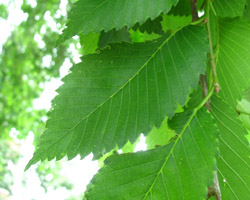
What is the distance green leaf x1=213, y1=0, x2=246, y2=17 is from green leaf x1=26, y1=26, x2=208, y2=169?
169 millimetres

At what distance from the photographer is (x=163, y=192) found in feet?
1.56

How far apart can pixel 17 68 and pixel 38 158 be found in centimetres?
370

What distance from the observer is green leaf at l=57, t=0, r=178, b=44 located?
54cm

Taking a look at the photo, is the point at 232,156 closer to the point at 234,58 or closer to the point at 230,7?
the point at 234,58

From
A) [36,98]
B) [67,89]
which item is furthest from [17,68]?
[67,89]

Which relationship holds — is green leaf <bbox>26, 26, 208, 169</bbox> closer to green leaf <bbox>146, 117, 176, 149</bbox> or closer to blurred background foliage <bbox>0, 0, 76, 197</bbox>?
green leaf <bbox>146, 117, 176, 149</bbox>

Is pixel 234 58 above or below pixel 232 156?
above

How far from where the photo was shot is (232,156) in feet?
1.78

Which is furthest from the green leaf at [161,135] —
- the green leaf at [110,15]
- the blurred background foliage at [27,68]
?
the blurred background foliage at [27,68]

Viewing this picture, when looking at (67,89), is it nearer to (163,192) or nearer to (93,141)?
(93,141)

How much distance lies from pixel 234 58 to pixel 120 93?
225mm

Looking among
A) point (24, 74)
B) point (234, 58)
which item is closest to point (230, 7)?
point (234, 58)

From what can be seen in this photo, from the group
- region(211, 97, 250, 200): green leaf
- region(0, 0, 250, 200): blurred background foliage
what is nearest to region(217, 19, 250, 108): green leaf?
region(211, 97, 250, 200): green leaf

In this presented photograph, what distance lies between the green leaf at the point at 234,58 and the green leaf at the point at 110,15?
15cm
